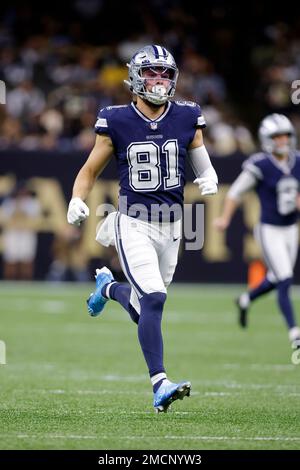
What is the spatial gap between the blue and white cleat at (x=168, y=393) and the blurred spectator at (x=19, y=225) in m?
9.65

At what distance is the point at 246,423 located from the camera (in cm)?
534

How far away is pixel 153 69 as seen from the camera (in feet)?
19.2

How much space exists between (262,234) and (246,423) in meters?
4.50

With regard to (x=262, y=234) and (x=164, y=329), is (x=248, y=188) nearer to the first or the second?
(x=262, y=234)

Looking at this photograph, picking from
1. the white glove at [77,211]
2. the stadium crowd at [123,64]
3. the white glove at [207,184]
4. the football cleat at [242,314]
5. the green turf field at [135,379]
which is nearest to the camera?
the green turf field at [135,379]

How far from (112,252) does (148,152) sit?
917 centimetres

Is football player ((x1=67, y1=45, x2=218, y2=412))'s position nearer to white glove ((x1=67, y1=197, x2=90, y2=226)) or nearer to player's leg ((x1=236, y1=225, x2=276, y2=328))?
white glove ((x1=67, y1=197, x2=90, y2=226))

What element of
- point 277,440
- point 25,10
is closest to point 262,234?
point 277,440

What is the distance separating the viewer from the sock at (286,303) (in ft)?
Result: 29.7

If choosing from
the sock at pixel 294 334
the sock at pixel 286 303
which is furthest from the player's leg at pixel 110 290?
the sock at pixel 286 303

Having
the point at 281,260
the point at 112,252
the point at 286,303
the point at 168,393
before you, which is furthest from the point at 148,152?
the point at 112,252

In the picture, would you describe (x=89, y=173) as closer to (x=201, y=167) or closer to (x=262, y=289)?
(x=201, y=167)

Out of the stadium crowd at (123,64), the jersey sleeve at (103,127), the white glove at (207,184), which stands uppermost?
the stadium crowd at (123,64)

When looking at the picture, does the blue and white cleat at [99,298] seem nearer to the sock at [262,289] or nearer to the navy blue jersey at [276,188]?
the navy blue jersey at [276,188]
